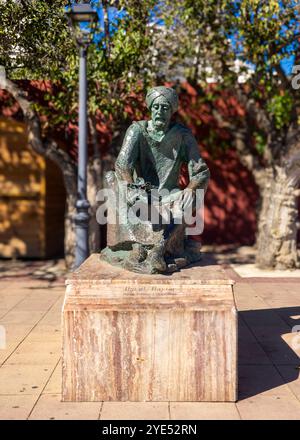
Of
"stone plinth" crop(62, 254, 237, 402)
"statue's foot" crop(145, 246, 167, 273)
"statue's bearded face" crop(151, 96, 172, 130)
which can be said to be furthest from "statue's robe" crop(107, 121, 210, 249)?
"stone plinth" crop(62, 254, 237, 402)

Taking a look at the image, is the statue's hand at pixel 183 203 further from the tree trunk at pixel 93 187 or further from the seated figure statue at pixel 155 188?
the tree trunk at pixel 93 187

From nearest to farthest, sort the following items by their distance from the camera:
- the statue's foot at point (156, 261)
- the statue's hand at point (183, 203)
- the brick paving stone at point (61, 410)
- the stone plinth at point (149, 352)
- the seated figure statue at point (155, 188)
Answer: the brick paving stone at point (61, 410), the stone plinth at point (149, 352), the statue's foot at point (156, 261), the seated figure statue at point (155, 188), the statue's hand at point (183, 203)

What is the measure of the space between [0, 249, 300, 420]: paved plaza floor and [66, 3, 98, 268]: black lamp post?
1074mm

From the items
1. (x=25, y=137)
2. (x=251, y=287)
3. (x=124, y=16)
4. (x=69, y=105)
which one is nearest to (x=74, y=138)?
(x=25, y=137)

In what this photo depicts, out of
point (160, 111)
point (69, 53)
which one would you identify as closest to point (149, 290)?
point (160, 111)

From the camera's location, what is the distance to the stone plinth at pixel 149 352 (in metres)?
4.20

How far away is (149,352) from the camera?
13.8 feet

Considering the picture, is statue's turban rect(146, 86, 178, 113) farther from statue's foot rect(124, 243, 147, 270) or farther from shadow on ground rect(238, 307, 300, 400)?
shadow on ground rect(238, 307, 300, 400)

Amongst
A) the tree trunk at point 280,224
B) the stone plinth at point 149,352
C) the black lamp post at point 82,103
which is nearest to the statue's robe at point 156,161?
the stone plinth at point 149,352

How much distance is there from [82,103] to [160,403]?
482 cm

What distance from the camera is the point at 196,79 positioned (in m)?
10.9

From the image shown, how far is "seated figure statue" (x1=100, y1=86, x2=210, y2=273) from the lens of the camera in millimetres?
4609

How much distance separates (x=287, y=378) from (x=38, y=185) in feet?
26.6

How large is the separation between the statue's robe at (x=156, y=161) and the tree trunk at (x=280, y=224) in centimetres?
519
